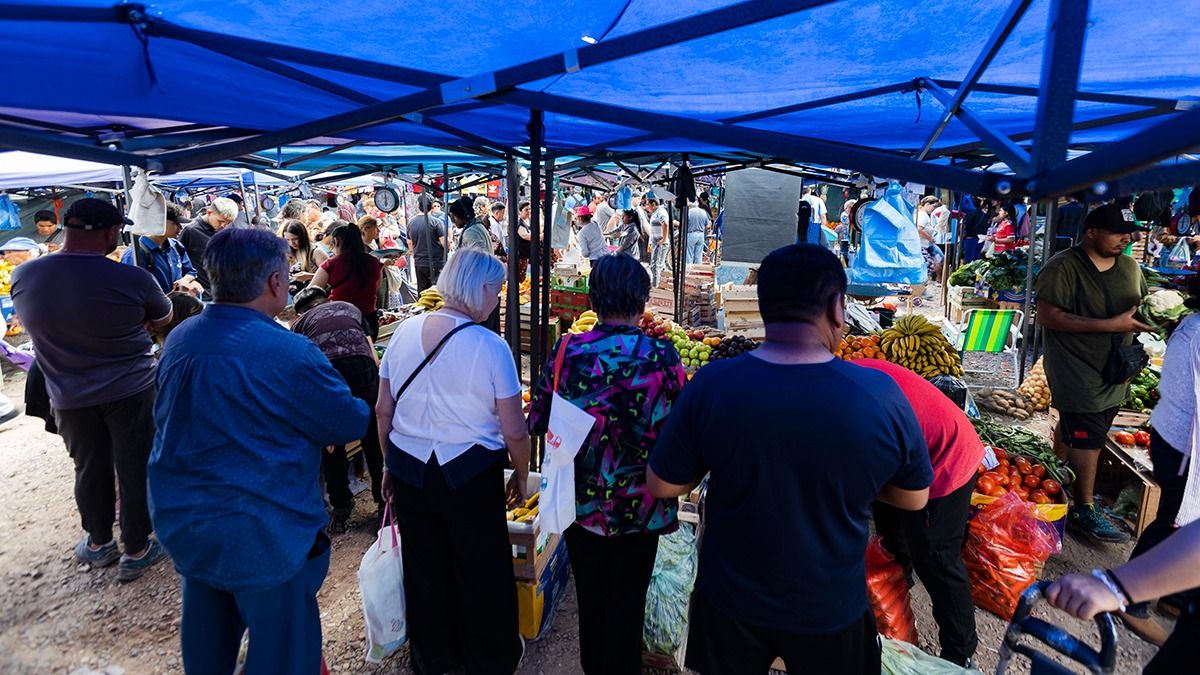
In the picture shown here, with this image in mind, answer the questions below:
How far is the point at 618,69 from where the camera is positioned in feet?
8.45

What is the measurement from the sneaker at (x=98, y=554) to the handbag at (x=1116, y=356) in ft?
19.2

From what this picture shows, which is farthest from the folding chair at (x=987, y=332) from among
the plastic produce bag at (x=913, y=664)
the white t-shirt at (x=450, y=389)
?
the white t-shirt at (x=450, y=389)

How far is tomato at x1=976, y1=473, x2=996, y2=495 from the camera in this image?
324 centimetres

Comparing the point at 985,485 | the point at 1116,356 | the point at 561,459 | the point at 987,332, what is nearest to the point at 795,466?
the point at 561,459

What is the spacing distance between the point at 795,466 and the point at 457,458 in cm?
127

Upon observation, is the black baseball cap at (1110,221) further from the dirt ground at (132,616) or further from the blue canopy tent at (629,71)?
the dirt ground at (132,616)

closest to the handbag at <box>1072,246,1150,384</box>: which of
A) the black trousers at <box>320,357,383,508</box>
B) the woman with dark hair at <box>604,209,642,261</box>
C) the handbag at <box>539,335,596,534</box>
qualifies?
the handbag at <box>539,335,596,534</box>

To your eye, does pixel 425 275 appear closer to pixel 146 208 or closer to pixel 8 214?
pixel 146 208

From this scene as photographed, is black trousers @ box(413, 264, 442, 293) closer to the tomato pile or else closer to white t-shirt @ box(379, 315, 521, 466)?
white t-shirt @ box(379, 315, 521, 466)

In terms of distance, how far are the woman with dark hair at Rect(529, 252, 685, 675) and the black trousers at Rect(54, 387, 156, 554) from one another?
2.51m

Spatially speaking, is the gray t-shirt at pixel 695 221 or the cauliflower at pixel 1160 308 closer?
the cauliflower at pixel 1160 308

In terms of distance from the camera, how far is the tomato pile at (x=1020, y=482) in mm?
3273

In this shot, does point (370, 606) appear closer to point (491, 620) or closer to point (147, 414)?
point (491, 620)

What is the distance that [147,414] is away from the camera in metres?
3.35
